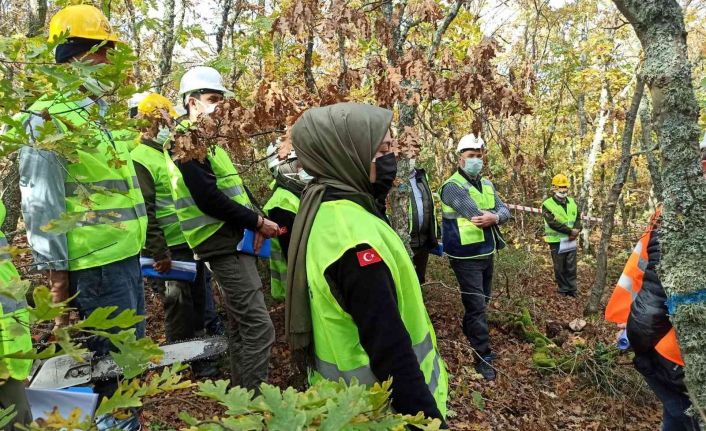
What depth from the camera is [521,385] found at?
4.93 metres

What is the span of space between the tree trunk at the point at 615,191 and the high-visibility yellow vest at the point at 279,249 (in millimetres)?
4698

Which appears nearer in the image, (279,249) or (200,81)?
(200,81)

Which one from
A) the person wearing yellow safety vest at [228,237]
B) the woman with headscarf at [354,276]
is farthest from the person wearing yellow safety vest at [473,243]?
the woman with headscarf at [354,276]

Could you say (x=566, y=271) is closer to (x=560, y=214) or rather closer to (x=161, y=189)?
(x=560, y=214)

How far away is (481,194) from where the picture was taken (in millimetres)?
5469

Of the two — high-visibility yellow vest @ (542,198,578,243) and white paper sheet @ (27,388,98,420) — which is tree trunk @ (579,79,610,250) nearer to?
high-visibility yellow vest @ (542,198,578,243)

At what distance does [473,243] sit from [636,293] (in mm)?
2347

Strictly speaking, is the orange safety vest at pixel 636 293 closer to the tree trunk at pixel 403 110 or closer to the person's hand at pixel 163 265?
the tree trunk at pixel 403 110

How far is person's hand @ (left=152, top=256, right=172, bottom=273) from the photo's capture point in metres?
4.07

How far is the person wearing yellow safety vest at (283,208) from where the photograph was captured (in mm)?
4008

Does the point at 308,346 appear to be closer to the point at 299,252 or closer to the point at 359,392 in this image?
the point at 299,252

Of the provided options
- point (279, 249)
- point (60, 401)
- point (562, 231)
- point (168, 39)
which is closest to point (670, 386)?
point (279, 249)

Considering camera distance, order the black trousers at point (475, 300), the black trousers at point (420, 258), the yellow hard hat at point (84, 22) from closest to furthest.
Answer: the yellow hard hat at point (84, 22), the black trousers at point (475, 300), the black trousers at point (420, 258)

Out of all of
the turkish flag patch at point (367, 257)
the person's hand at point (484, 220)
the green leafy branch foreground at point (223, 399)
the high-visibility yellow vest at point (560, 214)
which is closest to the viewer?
the green leafy branch foreground at point (223, 399)
